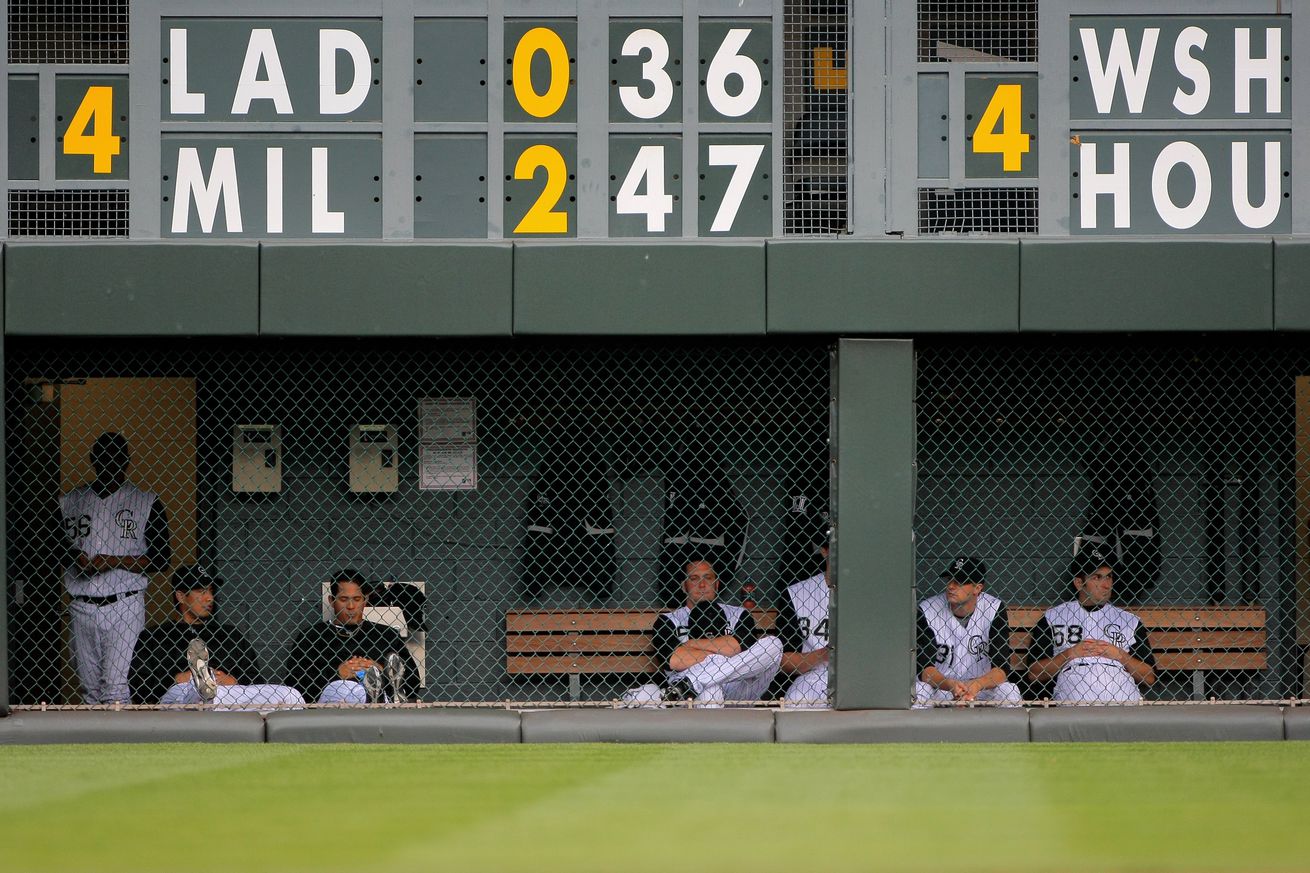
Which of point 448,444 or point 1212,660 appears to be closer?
point 1212,660

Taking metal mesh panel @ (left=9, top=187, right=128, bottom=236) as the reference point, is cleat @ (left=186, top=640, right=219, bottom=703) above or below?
below

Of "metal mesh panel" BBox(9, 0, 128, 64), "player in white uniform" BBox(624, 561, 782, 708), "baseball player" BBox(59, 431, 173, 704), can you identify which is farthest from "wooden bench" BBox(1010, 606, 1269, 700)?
"metal mesh panel" BBox(9, 0, 128, 64)

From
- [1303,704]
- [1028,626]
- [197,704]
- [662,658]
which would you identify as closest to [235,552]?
[197,704]

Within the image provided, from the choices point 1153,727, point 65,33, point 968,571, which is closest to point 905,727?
point 968,571

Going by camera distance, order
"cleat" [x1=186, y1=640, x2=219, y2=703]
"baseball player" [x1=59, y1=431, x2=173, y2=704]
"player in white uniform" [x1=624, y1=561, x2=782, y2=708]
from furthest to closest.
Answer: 1. "baseball player" [x1=59, y1=431, x2=173, y2=704]
2. "player in white uniform" [x1=624, y1=561, x2=782, y2=708]
3. "cleat" [x1=186, y1=640, x2=219, y2=703]

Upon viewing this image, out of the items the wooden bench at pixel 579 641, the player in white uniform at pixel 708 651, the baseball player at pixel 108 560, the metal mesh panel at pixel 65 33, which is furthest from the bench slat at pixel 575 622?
the metal mesh panel at pixel 65 33

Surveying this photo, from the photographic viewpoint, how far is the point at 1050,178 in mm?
6688

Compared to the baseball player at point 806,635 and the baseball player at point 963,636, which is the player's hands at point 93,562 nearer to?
the baseball player at point 806,635

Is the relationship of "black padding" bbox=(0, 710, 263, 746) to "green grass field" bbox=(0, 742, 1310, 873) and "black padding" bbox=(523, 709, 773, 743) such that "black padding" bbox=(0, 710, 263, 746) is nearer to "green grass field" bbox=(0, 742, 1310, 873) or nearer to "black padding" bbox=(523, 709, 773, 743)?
"green grass field" bbox=(0, 742, 1310, 873)

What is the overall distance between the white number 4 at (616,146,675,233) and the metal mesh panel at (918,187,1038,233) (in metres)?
1.00

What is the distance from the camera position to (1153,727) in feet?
21.8

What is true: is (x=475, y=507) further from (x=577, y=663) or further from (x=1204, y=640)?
(x=1204, y=640)

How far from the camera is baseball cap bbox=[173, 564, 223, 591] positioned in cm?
779

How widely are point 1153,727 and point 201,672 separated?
15.5 ft
